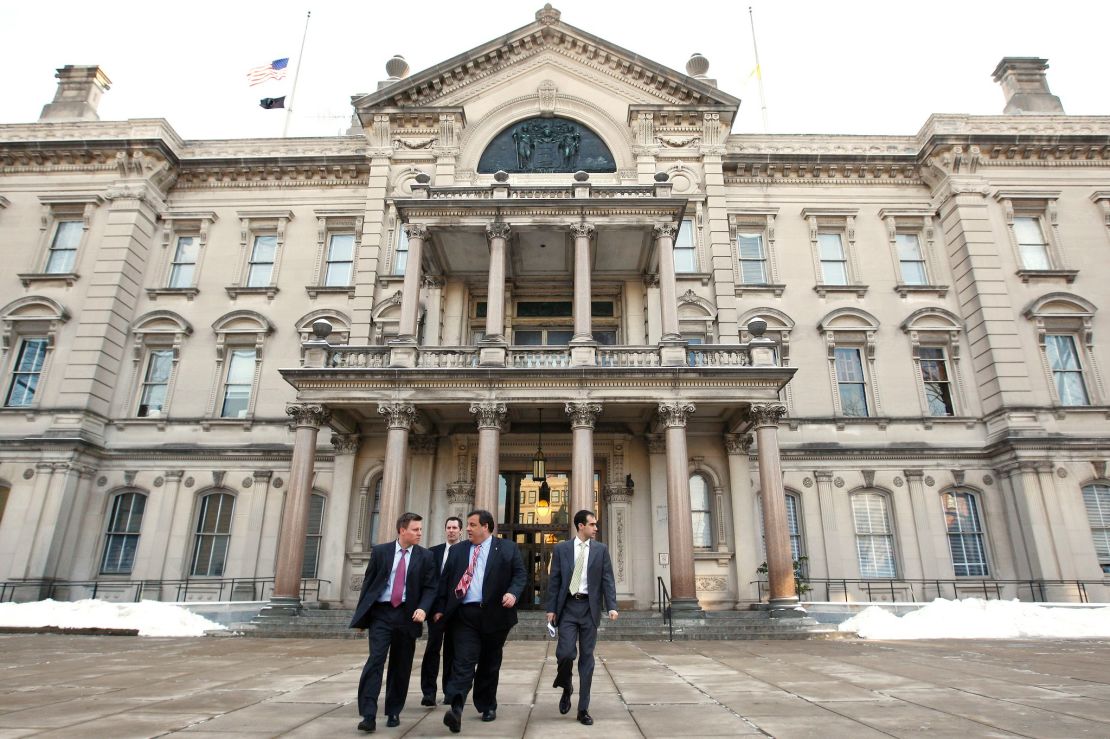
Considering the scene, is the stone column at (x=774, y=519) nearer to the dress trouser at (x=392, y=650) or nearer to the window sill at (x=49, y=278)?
the dress trouser at (x=392, y=650)

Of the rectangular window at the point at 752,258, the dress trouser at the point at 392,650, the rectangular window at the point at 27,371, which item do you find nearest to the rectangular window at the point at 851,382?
the rectangular window at the point at 752,258

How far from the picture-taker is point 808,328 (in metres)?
22.4

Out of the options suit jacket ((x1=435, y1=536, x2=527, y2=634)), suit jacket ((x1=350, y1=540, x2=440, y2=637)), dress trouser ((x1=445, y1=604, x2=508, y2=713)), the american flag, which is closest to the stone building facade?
the american flag

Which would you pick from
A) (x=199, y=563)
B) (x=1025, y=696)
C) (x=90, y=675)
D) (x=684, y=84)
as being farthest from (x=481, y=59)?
(x=1025, y=696)

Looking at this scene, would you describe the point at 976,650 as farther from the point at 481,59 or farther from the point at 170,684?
the point at 481,59

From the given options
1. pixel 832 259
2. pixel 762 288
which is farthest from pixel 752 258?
pixel 832 259

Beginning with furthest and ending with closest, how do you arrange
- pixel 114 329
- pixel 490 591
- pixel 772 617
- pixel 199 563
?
1. pixel 114 329
2. pixel 199 563
3. pixel 772 617
4. pixel 490 591

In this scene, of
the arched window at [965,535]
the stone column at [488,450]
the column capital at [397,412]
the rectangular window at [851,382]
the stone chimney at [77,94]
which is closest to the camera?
the stone column at [488,450]

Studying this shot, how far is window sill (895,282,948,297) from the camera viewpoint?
22656 mm

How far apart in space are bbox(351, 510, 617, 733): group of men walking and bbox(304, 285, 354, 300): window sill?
59.4 ft

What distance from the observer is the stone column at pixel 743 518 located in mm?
18594

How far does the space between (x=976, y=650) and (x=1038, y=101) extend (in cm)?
2416

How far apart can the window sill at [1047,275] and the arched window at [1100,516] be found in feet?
22.8

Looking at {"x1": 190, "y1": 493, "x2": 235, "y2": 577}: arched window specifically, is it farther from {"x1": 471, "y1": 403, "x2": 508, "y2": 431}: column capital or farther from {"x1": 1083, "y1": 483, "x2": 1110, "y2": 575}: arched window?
{"x1": 1083, "y1": 483, "x2": 1110, "y2": 575}: arched window
